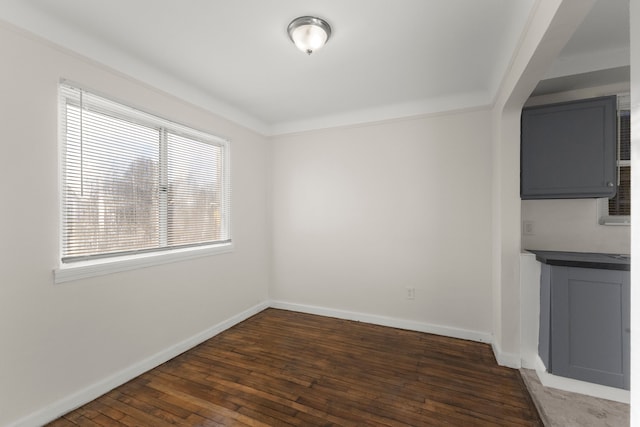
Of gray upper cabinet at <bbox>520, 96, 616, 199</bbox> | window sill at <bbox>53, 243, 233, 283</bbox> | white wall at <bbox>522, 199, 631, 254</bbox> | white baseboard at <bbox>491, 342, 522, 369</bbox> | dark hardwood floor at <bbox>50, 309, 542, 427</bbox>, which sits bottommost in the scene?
dark hardwood floor at <bbox>50, 309, 542, 427</bbox>

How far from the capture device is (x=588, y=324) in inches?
84.7

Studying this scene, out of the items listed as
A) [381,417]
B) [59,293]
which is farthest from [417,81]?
[59,293]

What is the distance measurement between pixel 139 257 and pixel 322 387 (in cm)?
184

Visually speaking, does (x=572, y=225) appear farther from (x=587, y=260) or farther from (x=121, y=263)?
(x=121, y=263)

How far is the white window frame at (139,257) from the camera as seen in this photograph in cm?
196

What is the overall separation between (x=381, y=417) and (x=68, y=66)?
3197 millimetres

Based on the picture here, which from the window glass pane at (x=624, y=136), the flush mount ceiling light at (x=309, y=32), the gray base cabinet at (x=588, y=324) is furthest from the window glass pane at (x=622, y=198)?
the flush mount ceiling light at (x=309, y=32)

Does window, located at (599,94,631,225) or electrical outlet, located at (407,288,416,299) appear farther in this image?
electrical outlet, located at (407,288,416,299)

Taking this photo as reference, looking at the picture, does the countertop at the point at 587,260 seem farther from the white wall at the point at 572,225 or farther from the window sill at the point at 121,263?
the window sill at the point at 121,263

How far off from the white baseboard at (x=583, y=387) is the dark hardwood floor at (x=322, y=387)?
208mm

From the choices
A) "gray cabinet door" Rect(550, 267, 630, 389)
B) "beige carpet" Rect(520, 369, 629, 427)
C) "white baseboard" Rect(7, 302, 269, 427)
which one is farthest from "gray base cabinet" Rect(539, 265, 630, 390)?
"white baseboard" Rect(7, 302, 269, 427)

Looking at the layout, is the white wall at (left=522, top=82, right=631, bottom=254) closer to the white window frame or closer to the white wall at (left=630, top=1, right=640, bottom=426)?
the white wall at (left=630, top=1, right=640, bottom=426)

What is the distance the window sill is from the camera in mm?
1959

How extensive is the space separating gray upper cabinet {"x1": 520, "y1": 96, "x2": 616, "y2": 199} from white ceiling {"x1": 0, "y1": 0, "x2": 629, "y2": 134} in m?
0.34
